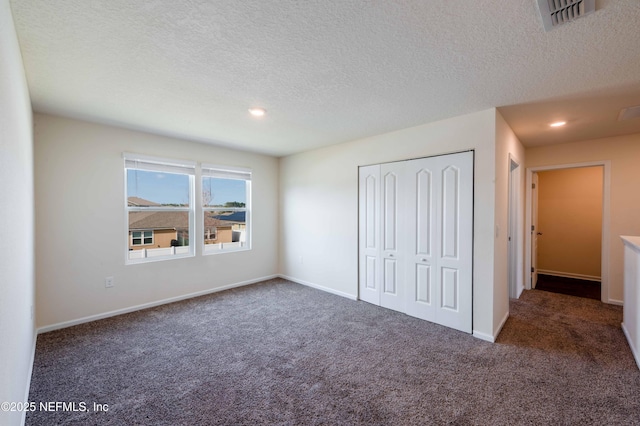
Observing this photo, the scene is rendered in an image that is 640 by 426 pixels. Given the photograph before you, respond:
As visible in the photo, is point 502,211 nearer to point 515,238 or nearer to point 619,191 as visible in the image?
point 515,238

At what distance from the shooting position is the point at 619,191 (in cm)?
385

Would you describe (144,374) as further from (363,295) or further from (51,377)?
(363,295)

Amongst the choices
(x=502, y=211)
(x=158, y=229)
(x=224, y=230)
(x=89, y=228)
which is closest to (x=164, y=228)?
(x=158, y=229)

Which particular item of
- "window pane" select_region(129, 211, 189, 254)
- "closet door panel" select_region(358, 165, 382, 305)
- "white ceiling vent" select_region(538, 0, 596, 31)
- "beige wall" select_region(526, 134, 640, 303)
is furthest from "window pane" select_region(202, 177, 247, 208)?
"beige wall" select_region(526, 134, 640, 303)

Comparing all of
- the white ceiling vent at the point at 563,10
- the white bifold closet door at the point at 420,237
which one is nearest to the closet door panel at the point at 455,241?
the white bifold closet door at the point at 420,237

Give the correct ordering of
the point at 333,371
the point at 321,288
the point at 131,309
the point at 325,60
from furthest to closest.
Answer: the point at 321,288, the point at 131,309, the point at 333,371, the point at 325,60

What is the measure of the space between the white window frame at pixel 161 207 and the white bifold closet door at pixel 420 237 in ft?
8.61

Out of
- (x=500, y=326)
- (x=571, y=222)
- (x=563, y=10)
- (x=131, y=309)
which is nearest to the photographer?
(x=563, y=10)

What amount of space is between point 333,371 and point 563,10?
2.83 meters

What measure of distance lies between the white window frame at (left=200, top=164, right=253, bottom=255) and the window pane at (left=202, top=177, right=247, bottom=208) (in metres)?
0.05

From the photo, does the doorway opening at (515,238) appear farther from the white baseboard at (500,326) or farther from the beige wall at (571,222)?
the beige wall at (571,222)

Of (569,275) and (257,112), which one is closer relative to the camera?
(257,112)

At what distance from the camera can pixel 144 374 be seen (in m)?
2.26

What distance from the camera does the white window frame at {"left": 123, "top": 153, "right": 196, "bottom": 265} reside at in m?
3.61
